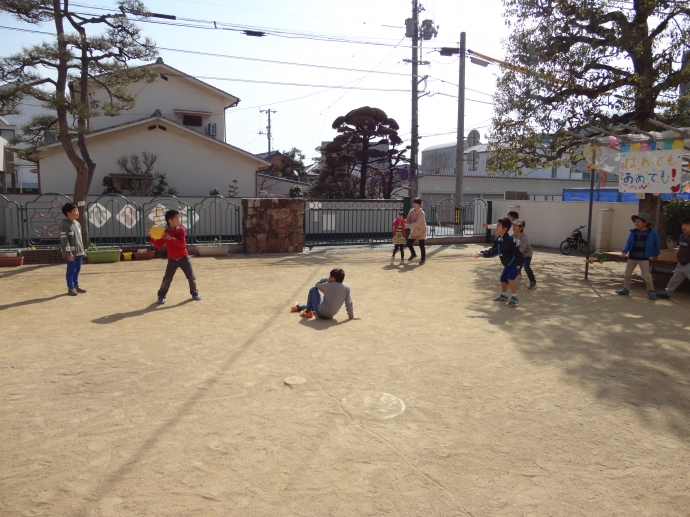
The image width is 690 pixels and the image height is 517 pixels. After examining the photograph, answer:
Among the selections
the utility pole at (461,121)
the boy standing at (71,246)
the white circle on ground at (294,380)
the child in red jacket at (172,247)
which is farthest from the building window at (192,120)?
the white circle on ground at (294,380)

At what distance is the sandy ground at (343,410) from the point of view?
10.0ft

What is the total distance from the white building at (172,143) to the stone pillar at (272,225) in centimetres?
781

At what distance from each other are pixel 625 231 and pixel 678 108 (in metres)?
4.53

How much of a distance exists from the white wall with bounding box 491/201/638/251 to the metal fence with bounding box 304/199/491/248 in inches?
45.5

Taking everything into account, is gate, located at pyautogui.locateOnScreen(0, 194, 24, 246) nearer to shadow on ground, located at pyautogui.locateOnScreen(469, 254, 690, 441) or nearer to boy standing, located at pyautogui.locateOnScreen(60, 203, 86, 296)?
boy standing, located at pyautogui.locateOnScreen(60, 203, 86, 296)

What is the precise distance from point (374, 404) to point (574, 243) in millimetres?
13847

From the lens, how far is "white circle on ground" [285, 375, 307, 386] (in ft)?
15.6

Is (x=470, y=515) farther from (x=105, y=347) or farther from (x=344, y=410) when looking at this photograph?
(x=105, y=347)

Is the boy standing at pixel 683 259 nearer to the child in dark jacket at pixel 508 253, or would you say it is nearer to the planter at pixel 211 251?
the child in dark jacket at pixel 508 253

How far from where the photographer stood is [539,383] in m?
4.88

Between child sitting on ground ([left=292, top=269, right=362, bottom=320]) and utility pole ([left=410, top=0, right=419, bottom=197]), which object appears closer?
child sitting on ground ([left=292, top=269, right=362, bottom=320])

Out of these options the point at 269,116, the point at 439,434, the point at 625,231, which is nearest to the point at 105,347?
the point at 439,434

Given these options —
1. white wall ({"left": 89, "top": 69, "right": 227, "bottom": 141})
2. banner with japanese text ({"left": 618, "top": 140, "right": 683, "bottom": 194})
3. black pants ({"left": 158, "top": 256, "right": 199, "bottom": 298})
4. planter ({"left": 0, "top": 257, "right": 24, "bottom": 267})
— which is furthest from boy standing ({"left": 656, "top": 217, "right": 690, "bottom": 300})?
white wall ({"left": 89, "top": 69, "right": 227, "bottom": 141})

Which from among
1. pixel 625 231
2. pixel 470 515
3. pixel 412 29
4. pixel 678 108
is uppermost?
pixel 412 29
